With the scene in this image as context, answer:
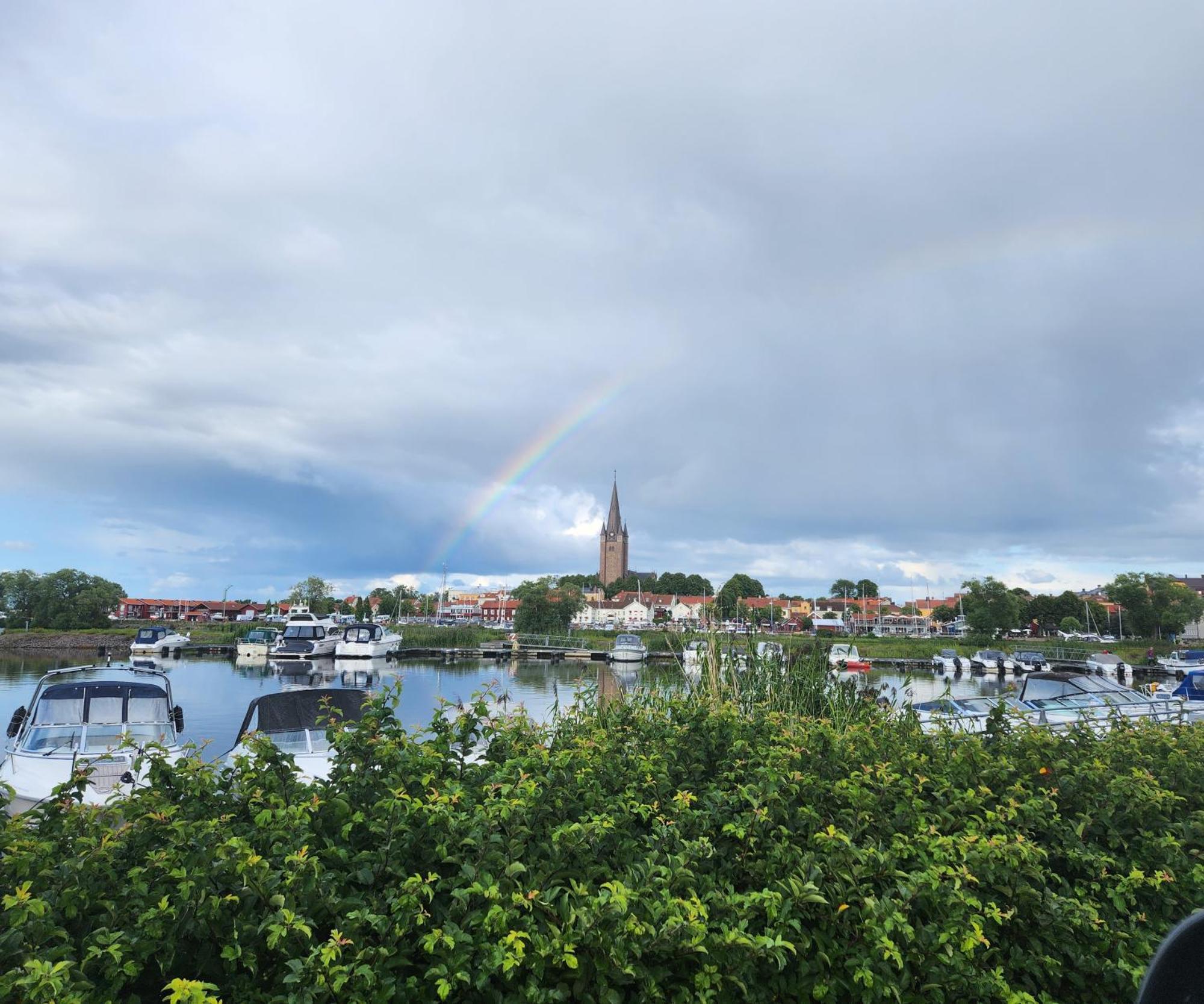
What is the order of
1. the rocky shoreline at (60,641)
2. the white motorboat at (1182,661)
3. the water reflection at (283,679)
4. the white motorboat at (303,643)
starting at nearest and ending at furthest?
the water reflection at (283,679) → the white motorboat at (1182,661) → the white motorboat at (303,643) → the rocky shoreline at (60,641)

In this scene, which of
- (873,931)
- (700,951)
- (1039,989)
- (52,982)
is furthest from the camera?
(1039,989)

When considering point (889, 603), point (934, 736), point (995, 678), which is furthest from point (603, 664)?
point (889, 603)

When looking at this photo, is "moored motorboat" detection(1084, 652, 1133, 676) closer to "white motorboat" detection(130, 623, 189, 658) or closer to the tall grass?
the tall grass

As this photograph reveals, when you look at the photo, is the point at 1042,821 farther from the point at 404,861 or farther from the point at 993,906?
the point at 404,861

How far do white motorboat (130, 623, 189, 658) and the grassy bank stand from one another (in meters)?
66.3

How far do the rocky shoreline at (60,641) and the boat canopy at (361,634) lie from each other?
99.7 ft

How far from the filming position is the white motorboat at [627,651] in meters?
65.8

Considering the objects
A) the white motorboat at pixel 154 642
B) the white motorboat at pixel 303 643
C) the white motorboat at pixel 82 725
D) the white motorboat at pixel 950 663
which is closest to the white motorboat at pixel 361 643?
the white motorboat at pixel 303 643

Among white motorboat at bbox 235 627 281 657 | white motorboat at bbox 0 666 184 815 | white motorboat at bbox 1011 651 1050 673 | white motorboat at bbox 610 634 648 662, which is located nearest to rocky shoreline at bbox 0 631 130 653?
white motorboat at bbox 235 627 281 657

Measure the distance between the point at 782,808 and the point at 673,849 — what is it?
0.58 metres

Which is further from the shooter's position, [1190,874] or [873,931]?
[1190,874]

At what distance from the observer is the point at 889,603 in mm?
173500

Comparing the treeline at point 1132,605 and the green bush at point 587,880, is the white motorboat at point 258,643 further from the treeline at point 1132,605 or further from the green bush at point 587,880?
the treeline at point 1132,605

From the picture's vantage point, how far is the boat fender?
39.3 ft
